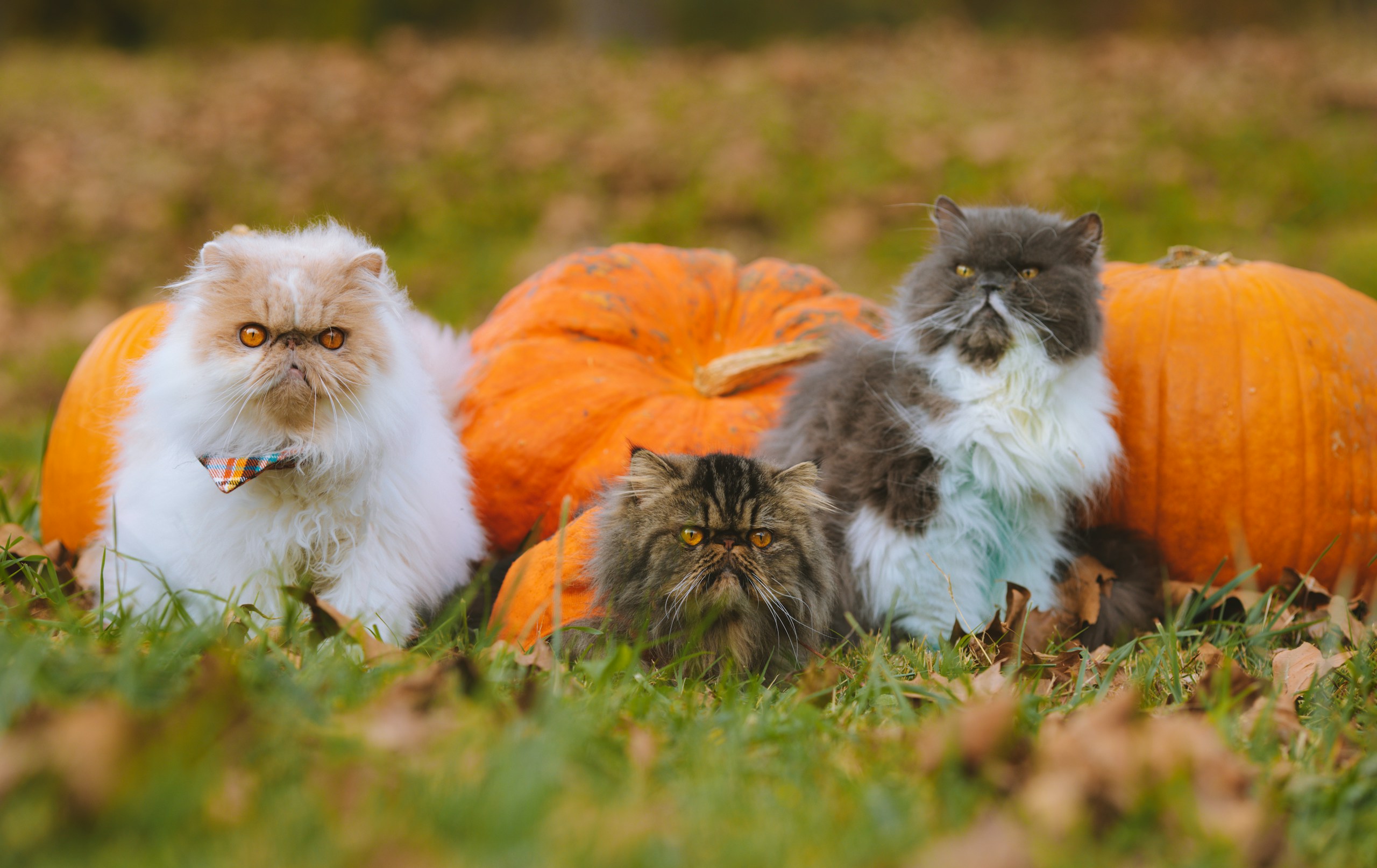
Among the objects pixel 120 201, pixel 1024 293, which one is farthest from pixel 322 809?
pixel 120 201

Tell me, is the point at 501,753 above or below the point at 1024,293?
below

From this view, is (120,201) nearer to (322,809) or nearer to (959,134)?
(959,134)

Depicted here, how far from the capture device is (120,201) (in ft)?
23.3

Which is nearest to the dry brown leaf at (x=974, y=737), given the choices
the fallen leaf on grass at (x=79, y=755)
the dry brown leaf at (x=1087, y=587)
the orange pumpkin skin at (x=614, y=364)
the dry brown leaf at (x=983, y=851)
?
the dry brown leaf at (x=983, y=851)

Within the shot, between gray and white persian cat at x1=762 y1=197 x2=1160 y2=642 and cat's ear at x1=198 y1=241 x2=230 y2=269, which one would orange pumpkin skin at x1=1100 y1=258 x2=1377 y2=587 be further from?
cat's ear at x1=198 y1=241 x2=230 y2=269

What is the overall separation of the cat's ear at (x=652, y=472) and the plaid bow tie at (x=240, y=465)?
829mm

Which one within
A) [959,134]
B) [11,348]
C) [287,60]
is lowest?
[11,348]

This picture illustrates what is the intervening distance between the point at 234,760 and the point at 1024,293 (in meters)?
2.18

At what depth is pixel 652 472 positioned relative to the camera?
2412mm

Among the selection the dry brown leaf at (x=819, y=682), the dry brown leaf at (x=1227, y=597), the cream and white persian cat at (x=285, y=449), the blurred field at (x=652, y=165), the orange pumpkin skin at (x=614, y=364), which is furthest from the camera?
the blurred field at (x=652, y=165)

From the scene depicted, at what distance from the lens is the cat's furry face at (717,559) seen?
7.60 ft

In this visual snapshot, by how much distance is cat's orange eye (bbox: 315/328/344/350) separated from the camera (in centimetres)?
231

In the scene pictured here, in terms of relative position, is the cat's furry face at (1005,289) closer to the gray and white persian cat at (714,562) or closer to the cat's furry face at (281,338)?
the gray and white persian cat at (714,562)

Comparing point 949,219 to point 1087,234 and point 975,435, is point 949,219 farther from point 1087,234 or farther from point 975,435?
point 975,435
